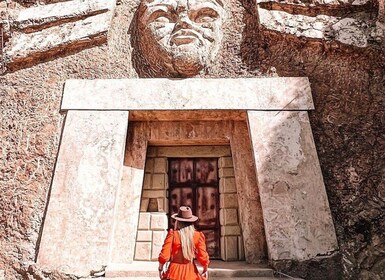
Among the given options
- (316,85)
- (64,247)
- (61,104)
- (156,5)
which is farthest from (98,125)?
(316,85)

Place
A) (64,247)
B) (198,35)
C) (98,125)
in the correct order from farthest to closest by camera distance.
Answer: (198,35) → (98,125) → (64,247)

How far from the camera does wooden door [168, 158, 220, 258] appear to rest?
4.68 m

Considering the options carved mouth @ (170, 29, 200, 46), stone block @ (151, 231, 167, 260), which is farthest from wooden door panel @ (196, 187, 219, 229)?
carved mouth @ (170, 29, 200, 46)

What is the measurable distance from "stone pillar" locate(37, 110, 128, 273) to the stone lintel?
0.57 feet

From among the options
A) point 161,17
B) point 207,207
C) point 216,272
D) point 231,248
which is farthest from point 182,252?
point 161,17

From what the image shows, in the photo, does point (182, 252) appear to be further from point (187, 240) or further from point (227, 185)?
point (227, 185)

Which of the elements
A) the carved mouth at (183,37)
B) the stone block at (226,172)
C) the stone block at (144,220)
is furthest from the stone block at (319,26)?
the stone block at (144,220)

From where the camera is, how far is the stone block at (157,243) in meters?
4.44

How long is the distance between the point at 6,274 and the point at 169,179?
6.95 ft

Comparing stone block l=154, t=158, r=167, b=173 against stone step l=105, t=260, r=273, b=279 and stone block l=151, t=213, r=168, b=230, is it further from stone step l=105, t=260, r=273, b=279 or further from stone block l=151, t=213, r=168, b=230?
stone step l=105, t=260, r=273, b=279

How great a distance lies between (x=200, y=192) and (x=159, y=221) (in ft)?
2.13

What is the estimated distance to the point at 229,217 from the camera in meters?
4.61

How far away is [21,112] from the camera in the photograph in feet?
15.1

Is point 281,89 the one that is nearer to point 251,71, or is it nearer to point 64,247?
point 251,71
